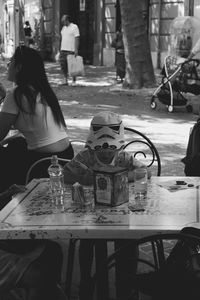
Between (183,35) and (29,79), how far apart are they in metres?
10.7

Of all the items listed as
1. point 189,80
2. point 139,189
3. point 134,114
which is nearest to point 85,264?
point 139,189

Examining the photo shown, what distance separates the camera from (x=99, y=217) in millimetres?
2832

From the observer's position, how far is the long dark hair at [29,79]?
4.20 metres

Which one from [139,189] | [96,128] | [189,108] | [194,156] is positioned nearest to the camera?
[139,189]

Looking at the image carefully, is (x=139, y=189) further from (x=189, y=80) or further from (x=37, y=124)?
(x=189, y=80)

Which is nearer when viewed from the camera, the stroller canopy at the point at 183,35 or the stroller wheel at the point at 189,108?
the stroller wheel at the point at 189,108

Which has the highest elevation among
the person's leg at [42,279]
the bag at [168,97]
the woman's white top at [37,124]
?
the woman's white top at [37,124]

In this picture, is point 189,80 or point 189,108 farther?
point 189,80

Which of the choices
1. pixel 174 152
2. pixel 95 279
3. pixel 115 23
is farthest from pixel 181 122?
pixel 115 23

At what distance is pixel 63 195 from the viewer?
323 centimetres

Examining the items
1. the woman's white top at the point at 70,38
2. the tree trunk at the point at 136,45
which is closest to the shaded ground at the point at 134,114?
the tree trunk at the point at 136,45

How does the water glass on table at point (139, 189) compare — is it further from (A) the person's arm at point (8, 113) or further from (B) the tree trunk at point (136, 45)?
(B) the tree trunk at point (136, 45)

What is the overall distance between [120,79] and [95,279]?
1470 cm

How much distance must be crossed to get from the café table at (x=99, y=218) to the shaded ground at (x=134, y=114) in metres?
3.55
